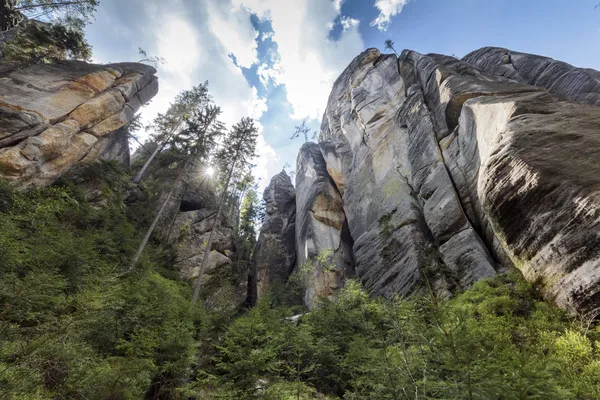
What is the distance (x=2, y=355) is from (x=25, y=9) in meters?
23.5

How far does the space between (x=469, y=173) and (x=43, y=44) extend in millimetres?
30158

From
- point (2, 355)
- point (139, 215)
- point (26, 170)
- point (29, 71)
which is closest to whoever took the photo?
point (2, 355)

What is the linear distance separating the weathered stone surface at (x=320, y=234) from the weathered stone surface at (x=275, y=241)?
7.27 feet

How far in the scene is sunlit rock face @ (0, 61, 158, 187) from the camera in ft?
43.4

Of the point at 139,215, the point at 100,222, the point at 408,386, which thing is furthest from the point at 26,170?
the point at 408,386

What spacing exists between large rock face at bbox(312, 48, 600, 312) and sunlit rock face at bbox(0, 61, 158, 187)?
58.7 ft

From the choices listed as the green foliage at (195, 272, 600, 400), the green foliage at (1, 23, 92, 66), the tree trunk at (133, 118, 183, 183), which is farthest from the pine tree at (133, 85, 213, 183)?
the green foliage at (195, 272, 600, 400)

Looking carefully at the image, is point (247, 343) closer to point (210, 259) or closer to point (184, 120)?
point (210, 259)

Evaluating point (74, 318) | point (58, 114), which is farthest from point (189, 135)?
point (74, 318)

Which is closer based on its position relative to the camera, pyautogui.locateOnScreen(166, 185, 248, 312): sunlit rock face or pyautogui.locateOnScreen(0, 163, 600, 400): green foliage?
pyautogui.locateOnScreen(0, 163, 600, 400): green foliage

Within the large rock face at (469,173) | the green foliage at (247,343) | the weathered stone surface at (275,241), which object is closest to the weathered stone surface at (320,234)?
the large rock face at (469,173)

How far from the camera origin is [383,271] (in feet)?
52.0

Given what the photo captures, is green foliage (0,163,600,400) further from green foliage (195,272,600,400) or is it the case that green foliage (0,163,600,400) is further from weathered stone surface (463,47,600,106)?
weathered stone surface (463,47,600,106)

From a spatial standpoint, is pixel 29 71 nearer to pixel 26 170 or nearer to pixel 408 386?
pixel 26 170
